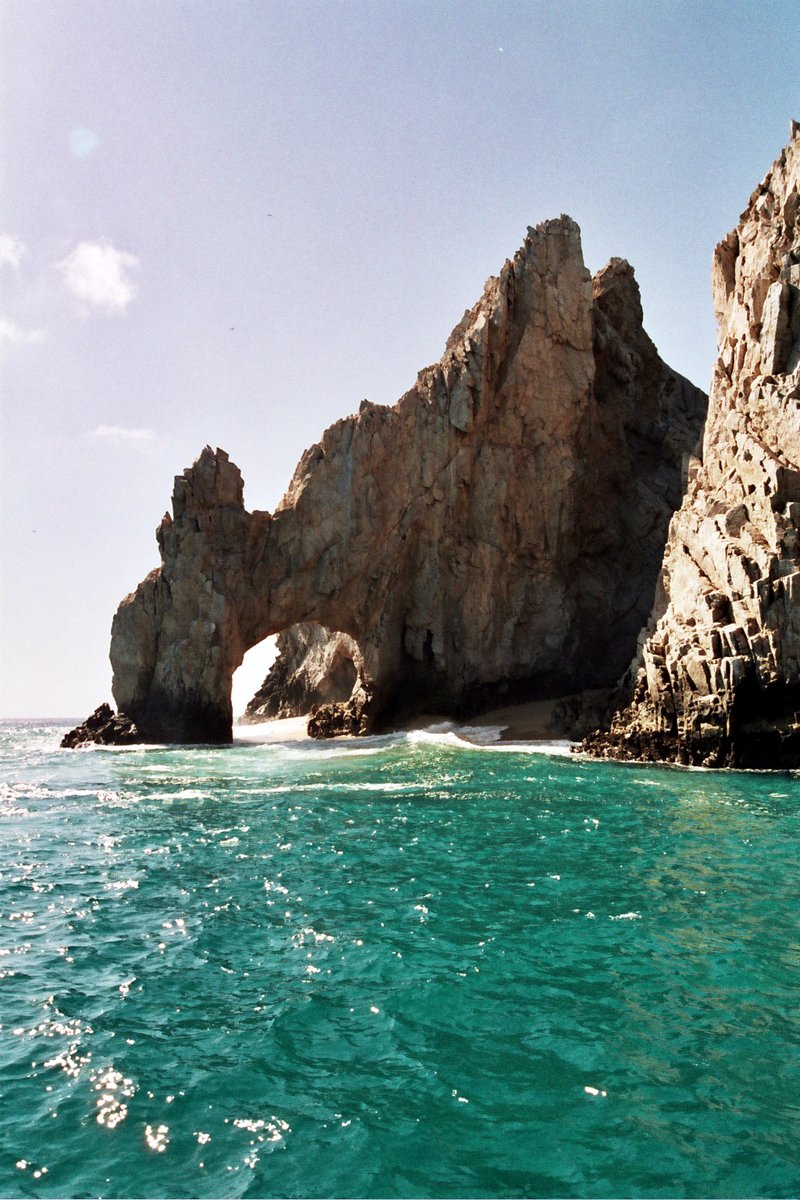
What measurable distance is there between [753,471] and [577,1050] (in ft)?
81.1

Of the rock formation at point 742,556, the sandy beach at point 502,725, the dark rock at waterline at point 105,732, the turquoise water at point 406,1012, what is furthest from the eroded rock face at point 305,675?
the turquoise water at point 406,1012

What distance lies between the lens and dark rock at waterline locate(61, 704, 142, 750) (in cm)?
4503

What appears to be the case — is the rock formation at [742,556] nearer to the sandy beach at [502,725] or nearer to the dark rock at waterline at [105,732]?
the sandy beach at [502,725]

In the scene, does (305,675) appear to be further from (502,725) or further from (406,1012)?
(406,1012)

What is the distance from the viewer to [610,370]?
50.6 m

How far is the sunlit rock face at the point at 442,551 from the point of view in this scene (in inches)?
1767

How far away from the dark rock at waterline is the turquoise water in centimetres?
3005

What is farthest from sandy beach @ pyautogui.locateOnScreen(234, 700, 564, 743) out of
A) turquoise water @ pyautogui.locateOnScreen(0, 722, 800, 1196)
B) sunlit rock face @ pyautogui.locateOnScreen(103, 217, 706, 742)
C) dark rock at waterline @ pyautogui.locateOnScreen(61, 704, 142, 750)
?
turquoise water @ pyautogui.locateOnScreen(0, 722, 800, 1196)

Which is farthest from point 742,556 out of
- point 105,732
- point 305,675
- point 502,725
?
point 305,675

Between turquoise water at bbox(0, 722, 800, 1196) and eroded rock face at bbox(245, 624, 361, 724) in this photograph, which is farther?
eroded rock face at bbox(245, 624, 361, 724)

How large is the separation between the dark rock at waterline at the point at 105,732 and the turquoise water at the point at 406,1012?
98.6ft

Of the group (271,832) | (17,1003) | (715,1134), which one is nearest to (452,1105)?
(715,1134)

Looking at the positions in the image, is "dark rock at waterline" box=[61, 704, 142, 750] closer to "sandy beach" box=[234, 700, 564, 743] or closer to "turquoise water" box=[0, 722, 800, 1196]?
"sandy beach" box=[234, 700, 564, 743]

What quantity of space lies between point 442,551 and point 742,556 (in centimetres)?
2120
